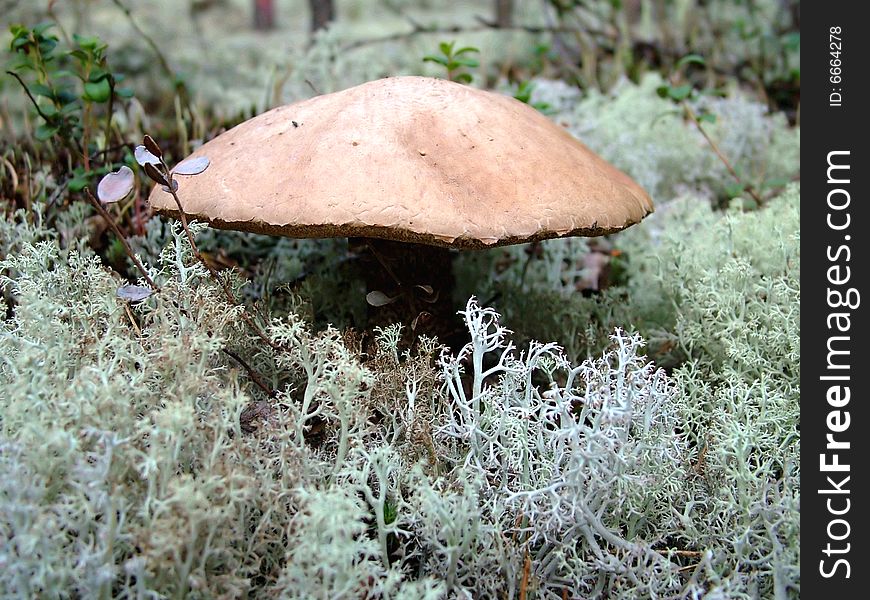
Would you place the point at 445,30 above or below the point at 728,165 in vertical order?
above

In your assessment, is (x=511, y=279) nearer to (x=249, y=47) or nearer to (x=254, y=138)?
(x=254, y=138)

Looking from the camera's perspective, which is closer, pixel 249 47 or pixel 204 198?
pixel 204 198

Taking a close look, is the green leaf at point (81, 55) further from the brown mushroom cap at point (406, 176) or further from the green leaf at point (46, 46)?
the brown mushroom cap at point (406, 176)


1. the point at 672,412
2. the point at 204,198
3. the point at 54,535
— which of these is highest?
the point at 204,198

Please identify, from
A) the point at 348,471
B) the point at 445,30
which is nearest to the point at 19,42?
the point at 348,471

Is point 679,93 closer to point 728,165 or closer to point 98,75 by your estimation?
point 728,165
